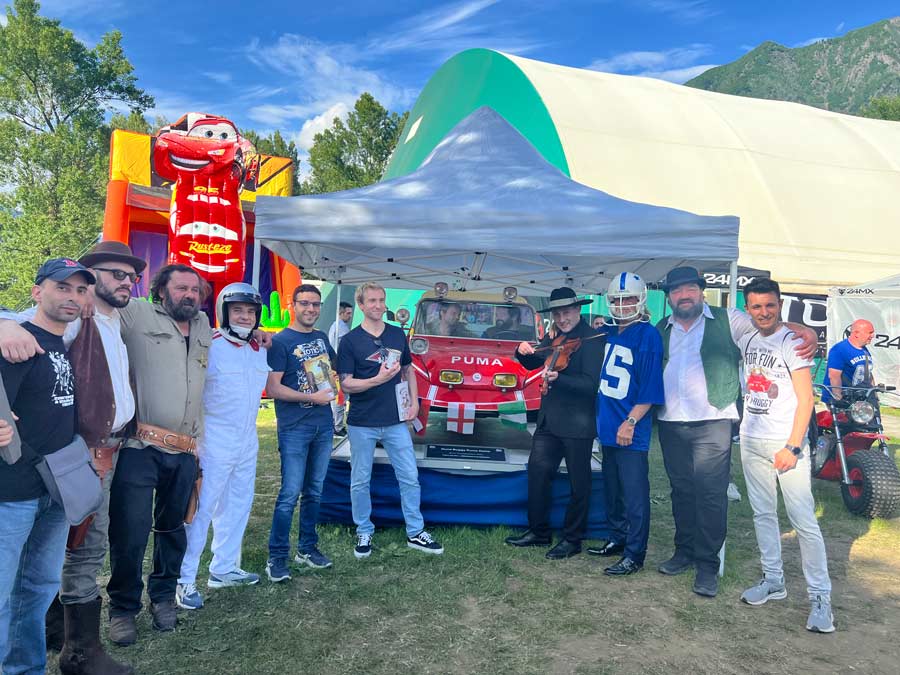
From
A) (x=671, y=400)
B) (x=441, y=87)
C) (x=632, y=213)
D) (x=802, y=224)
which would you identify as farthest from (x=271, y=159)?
(x=802, y=224)

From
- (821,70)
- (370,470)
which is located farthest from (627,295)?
(821,70)

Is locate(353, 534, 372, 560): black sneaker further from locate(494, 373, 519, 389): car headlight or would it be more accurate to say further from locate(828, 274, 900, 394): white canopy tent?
locate(828, 274, 900, 394): white canopy tent

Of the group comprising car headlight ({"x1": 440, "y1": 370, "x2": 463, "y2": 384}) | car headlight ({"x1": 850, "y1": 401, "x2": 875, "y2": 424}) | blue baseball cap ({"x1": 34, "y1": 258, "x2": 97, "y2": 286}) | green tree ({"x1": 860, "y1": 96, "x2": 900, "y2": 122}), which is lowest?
car headlight ({"x1": 850, "y1": 401, "x2": 875, "y2": 424})

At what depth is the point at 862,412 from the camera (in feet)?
20.2

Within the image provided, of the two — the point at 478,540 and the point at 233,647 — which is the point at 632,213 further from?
the point at 233,647

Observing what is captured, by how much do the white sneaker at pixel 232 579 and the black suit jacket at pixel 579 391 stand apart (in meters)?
2.39

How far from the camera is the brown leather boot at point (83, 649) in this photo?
2832 mm

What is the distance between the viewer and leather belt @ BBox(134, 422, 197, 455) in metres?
3.15

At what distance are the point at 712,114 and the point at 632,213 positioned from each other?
1996 cm

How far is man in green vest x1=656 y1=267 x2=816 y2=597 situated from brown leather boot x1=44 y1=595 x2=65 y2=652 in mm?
3788

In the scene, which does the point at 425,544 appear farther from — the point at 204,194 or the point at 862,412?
the point at 204,194

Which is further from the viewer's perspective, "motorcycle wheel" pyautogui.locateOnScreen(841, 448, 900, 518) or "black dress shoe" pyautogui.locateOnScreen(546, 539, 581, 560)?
"motorcycle wheel" pyautogui.locateOnScreen(841, 448, 900, 518)

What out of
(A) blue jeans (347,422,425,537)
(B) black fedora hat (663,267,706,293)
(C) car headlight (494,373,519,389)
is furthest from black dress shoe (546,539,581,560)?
(C) car headlight (494,373,519,389)

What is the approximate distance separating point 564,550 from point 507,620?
45.3 inches
